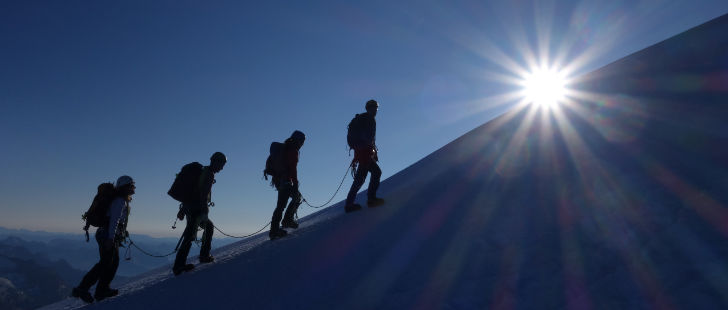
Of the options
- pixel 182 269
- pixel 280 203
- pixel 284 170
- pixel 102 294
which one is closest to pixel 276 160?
pixel 284 170

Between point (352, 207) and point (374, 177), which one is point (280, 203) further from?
point (374, 177)

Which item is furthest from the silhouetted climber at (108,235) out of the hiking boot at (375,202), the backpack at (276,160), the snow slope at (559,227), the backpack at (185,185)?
the hiking boot at (375,202)

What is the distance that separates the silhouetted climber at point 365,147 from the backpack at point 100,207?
432 centimetres

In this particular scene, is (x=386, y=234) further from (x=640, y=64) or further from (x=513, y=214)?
(x=640, y=64)

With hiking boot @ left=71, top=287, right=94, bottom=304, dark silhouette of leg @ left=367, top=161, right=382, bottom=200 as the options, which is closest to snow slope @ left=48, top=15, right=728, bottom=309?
dark silhouette of leg @ left=367, top=161, right=382, bottom=200

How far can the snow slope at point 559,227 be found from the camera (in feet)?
9.70

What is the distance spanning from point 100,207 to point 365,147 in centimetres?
477

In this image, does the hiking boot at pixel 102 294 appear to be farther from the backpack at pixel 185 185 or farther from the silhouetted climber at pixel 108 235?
the backpack at pixel 185 185

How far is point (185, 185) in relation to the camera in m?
6.73

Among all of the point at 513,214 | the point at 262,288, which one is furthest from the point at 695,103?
the point at 262,288

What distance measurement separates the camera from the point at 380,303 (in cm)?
358

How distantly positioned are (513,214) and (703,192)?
1703 millimetres

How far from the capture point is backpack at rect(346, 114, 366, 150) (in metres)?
7.52

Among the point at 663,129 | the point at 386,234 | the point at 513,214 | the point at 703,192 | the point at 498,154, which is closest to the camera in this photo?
the point at 703,192
